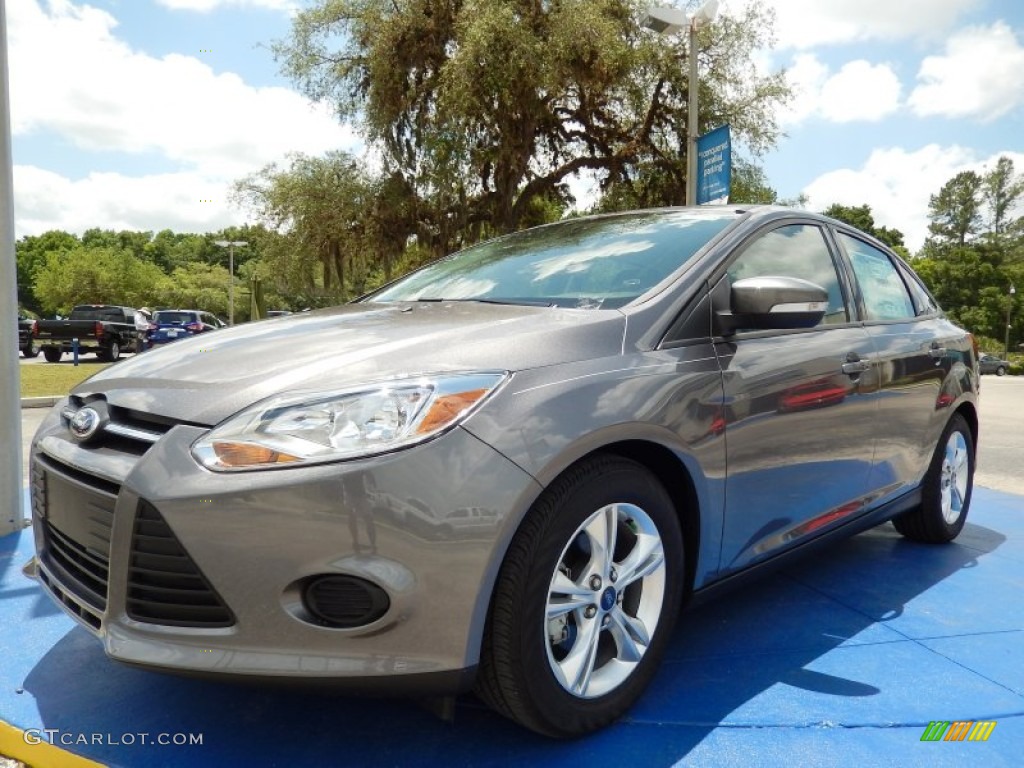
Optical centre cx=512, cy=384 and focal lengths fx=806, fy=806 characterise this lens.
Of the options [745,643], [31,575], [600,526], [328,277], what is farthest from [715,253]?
[328,277]

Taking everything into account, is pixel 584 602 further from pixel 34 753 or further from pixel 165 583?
pixel 34 753

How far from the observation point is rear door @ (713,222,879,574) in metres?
2.51

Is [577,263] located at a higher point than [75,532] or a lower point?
higher

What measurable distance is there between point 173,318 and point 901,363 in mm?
26468

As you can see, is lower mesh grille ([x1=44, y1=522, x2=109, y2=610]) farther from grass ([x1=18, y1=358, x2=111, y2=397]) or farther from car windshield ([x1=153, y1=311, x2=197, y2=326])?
car windshield ([x1=153, y1=311, x2=197, y2=326])

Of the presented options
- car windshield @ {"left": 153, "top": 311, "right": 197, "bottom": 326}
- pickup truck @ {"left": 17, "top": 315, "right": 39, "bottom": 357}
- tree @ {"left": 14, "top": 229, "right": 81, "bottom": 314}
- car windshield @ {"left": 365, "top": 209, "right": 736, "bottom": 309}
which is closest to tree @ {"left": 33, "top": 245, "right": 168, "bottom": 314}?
tree @ {"left": 14, "top": 229, "right": 81, "bottom": 314}

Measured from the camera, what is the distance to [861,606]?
10.6 feet

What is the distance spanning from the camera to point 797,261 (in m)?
3.14

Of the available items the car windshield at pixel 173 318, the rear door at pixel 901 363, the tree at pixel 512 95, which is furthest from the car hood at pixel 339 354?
the car windshield at pixel 173 318

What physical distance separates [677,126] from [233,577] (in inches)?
634

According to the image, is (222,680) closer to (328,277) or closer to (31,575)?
(31,575)

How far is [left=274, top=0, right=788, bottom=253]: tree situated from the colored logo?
13.6 metres

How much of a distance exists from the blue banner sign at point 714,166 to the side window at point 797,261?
6342 mm

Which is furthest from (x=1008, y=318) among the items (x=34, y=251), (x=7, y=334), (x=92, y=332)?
(x=34, y=251)
